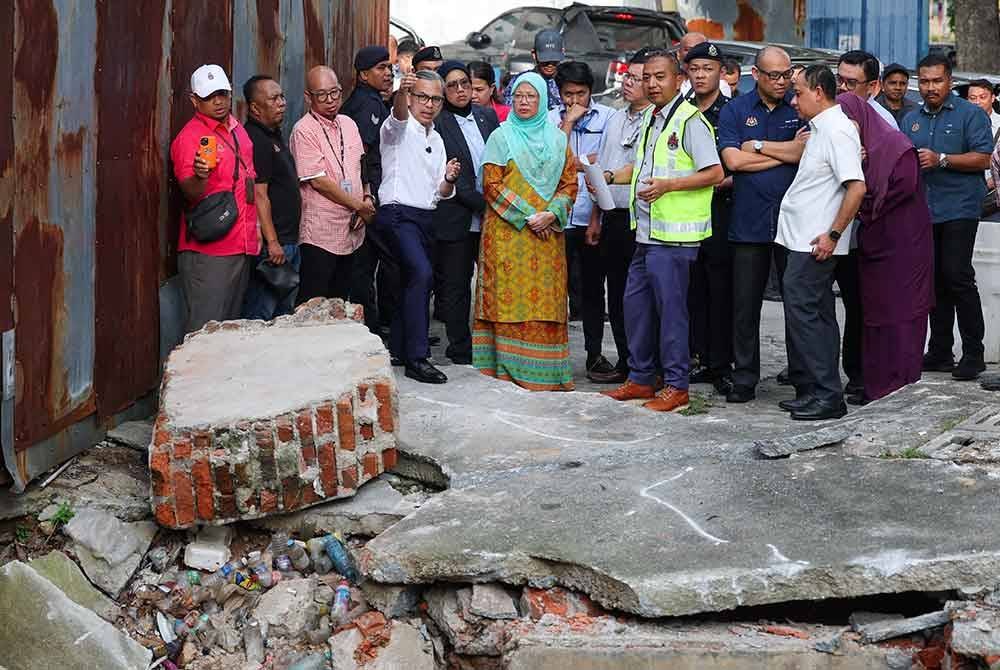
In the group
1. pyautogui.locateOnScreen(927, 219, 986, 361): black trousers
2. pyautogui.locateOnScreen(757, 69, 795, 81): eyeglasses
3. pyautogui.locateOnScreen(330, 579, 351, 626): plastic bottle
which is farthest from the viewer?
pyautogui.locateOnScreen(927, 219, 986, 361): black trousers

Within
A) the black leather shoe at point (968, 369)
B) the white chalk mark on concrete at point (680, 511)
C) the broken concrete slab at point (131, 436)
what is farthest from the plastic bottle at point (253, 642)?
the black leather shoe at point (968, 369)

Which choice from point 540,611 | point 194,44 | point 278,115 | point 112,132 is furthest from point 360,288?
point 540,611

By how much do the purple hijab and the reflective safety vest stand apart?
69 centimetres

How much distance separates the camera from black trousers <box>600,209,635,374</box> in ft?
24.4

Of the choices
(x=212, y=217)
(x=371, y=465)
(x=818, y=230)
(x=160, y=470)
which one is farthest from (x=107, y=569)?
(x=818, y=230)

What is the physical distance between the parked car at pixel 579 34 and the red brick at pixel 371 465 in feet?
35.8

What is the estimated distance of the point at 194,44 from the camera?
20.0ft

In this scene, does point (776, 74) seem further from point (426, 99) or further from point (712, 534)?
point (712, 534)

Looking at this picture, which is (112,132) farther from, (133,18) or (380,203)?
(380,203)

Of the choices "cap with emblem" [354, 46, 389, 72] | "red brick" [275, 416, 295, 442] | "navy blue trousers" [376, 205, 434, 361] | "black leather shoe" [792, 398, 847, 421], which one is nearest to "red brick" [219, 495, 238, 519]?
"red brick" [275, 416, 295, 442]

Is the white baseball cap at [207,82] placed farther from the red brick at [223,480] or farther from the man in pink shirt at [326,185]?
the red brick at [223,480]

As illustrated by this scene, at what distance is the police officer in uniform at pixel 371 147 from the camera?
7.07m

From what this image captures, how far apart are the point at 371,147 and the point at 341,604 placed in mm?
3372

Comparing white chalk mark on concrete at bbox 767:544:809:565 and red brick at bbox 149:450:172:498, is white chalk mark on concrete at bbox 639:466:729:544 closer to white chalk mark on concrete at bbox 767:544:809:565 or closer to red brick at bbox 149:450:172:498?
white chalk mark on concrete at bbox 767:544:809:565
